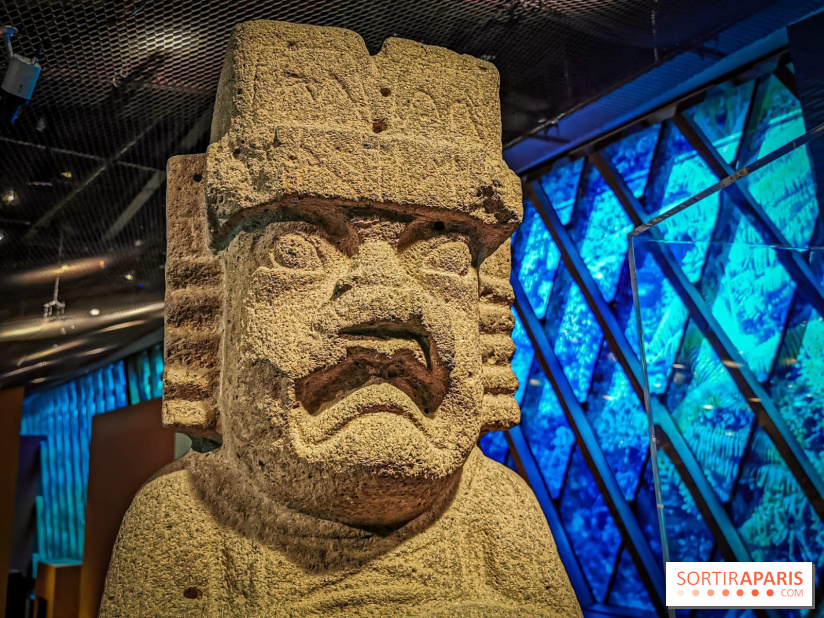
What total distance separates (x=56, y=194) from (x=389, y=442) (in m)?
3.09

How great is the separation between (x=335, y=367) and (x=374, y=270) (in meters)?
0.26

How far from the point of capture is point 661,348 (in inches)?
96.2

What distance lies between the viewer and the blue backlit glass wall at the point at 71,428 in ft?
24.5

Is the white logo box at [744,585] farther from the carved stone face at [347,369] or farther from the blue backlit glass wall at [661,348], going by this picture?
the carved stone face at [347,369]

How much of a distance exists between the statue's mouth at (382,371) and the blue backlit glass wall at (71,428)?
583 cm

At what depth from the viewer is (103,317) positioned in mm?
5328

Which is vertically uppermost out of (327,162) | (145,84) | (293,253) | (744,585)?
(145,84)

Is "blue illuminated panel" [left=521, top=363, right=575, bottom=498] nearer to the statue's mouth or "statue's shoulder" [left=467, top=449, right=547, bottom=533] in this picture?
"statue's shoulder" [left=467, top=449, right=547, bottom=533]

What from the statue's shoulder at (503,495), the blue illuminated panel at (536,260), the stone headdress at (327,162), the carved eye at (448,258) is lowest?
the statue's shoulder at (503,495)

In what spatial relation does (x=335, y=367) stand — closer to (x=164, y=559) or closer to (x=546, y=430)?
(x=164, y=559)

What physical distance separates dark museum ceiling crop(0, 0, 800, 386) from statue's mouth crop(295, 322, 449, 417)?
5.94ft

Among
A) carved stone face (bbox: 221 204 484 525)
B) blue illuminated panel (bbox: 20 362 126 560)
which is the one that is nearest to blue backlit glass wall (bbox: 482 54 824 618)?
carved stone face (bbox: 221 204 484 525)

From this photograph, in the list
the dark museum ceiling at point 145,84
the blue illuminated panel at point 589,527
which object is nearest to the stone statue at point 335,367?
the dark museum ceiling at point 145,84

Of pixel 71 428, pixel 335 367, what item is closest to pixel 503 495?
pixel 335 367
